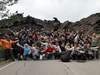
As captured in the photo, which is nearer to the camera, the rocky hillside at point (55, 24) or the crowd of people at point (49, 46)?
the crowd of people at point (49, 46)

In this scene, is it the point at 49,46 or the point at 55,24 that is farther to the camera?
the point at 55,24

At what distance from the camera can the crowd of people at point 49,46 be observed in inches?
1353

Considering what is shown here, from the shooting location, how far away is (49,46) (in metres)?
36.1

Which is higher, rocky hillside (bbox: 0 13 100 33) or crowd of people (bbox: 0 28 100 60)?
rocky hillside (bbox: 0 13 100 33)

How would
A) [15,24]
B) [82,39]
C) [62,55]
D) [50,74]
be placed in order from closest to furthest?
Result: [50,74] < [62,55] < [82,39] < [15,24]

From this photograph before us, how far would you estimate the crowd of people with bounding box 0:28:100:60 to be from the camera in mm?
34375

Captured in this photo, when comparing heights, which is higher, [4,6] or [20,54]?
[4,6]

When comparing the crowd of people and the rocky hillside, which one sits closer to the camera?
the crowd of people

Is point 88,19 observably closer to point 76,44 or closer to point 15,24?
point 15,24

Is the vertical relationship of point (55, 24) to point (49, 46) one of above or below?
above

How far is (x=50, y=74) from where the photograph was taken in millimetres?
20969

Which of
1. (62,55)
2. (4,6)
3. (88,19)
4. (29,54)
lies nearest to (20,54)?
(29,54)

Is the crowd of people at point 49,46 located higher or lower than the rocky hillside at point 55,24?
lower

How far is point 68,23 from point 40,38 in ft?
52.7
